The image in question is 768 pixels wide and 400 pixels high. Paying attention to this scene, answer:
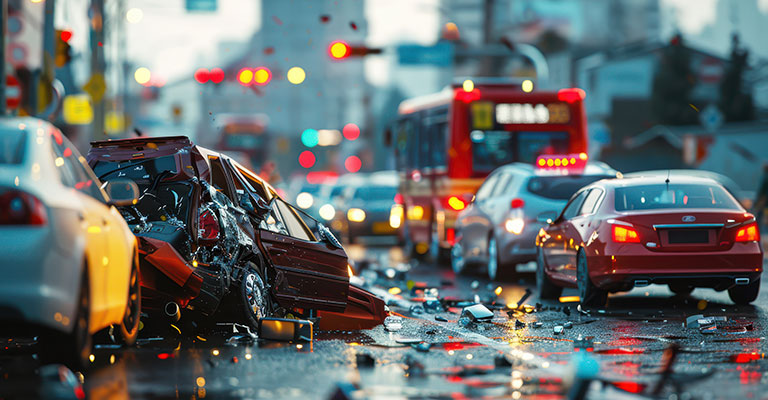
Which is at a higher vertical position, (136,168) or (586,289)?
(136,168)

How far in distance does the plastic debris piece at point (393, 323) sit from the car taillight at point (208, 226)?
2057 mm

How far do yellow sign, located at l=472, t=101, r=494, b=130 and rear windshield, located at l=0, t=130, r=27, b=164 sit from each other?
1696 cm

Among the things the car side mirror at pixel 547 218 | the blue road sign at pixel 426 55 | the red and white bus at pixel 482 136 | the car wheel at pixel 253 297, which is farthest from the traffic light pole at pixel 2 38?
the blue road sign at pixel 426 55

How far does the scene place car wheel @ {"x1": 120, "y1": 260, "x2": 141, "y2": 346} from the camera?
30.2ft

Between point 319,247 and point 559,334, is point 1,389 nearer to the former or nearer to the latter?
point 319,247

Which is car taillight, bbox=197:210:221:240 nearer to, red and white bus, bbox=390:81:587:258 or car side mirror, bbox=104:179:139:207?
car side mirror, bbox=104:179:139:207

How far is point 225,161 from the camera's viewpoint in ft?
35.9

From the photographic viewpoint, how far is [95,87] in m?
31.3

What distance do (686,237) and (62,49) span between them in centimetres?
1654

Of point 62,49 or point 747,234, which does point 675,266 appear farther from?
point 62,49

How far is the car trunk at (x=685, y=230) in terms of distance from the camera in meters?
13.3

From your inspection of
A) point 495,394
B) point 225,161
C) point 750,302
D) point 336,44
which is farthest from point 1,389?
point 336,44

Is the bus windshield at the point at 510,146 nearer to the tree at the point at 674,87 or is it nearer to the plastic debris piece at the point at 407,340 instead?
the plastic debris piece at the point at 407,340

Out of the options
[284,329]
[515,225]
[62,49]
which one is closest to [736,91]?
[62,49]
